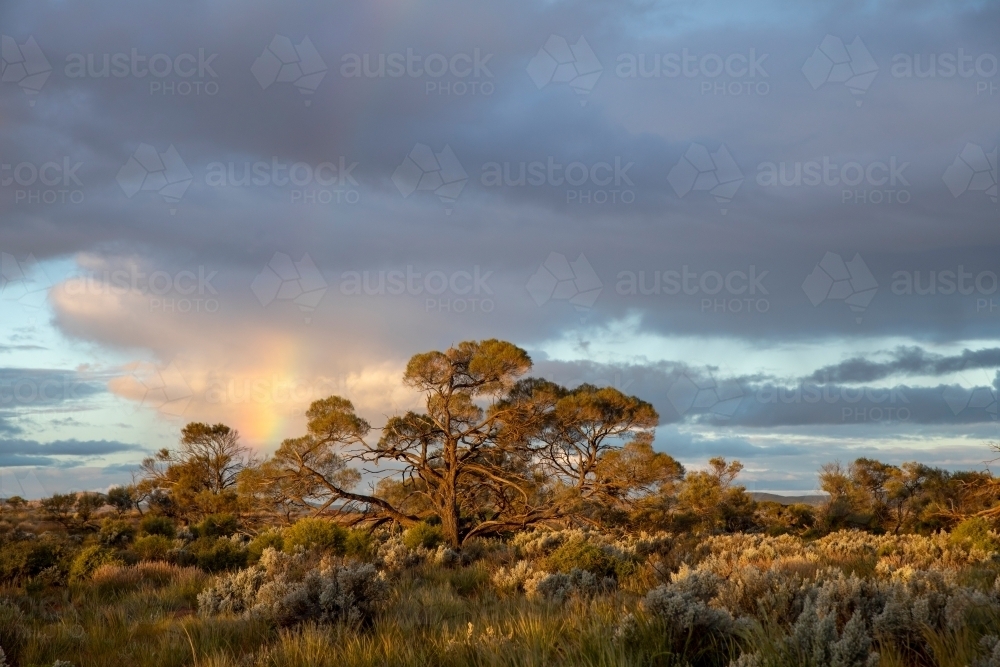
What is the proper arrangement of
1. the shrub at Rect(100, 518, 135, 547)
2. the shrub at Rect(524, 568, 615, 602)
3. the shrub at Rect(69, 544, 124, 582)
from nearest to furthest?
the shrub at Rect(524, 568, 615, 602) → the shrub at Rect(69, 544, 124, 582) → the shrub at Rect(100, 518, 135, 547)

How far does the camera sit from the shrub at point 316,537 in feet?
60.5

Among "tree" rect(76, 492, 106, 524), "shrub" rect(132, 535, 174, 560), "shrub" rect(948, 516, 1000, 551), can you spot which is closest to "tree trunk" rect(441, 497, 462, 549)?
"shrub" rect(132, 535, 174, 560)

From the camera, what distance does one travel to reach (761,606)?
5.97 m

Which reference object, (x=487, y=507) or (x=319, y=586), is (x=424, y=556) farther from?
(x=487, y=507)

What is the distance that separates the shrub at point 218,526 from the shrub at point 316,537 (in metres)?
9.32

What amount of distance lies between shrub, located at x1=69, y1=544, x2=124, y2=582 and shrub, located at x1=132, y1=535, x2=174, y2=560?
2.92 m

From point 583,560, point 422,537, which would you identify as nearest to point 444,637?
point 583,560

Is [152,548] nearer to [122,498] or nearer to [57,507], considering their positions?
[57,507]

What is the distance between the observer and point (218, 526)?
90.1 ft

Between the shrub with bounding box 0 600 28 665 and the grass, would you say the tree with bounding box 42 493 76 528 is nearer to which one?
the grass

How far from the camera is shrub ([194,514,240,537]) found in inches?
1072

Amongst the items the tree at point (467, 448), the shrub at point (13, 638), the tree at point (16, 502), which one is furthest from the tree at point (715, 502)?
the tree at point (16, 502)

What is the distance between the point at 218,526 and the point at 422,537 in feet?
33.7

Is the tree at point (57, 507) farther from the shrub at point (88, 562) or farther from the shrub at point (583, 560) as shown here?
the shrub at point (583, 560)
